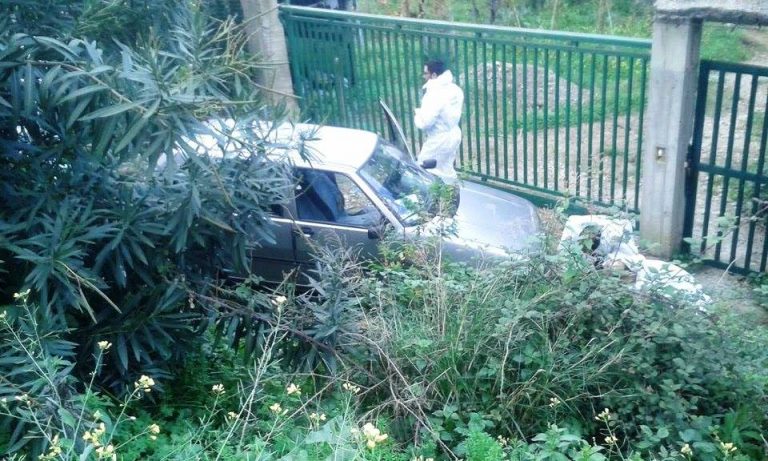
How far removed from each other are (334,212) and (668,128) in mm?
3006

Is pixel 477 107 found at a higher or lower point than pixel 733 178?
higher

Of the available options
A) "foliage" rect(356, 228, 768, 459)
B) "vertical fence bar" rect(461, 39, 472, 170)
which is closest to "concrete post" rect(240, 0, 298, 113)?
"vertical fence bar" rect(461, 39, 472, 170)

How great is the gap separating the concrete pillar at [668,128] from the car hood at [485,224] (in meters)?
1.13

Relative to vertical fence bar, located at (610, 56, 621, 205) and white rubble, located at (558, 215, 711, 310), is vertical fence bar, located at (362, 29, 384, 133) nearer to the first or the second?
vertical fence bar, located at (610, 56, 621, 205)

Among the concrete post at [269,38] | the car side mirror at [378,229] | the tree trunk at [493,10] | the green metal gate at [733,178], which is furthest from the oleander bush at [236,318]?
the tree trunk at [493,10]

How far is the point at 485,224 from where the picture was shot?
253 inches

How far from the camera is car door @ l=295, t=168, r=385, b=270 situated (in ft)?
20.1

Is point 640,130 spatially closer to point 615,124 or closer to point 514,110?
point 615,124

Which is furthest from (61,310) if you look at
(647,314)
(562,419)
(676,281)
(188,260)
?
(676,281)

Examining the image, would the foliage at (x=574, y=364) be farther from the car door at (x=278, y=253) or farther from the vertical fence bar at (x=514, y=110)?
the vertical fence bar at (x=514, y=110)

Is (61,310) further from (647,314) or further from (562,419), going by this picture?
(647,314)

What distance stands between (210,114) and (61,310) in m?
1.21

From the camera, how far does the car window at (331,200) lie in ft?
20.4

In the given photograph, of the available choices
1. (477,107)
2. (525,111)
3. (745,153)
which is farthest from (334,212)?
(745,153)
